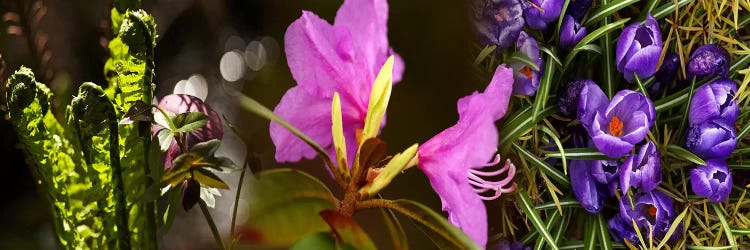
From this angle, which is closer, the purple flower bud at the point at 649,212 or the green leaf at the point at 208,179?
the green leaf at the point at 208,179

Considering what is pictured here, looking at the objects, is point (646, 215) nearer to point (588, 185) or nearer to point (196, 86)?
point (588, 185)

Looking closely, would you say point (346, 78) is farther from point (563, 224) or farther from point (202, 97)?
point (563, 224)

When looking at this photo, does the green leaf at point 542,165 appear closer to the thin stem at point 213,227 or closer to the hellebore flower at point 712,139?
the hellebore flower at point 712,139

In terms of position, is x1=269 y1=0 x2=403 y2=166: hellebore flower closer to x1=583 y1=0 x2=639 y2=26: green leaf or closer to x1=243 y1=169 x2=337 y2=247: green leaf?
x1=243 y1=169 x2=337 y2=247: green leaf

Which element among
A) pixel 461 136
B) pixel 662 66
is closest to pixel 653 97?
pixel 662 66

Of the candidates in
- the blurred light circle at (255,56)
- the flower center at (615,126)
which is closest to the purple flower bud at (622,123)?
the flower center at (615,126)

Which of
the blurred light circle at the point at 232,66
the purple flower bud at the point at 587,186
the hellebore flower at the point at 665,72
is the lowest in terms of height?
the purple flower bud at the point at 587,186

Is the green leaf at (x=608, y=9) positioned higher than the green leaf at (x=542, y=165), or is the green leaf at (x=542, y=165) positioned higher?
the green leaf at (x=608, y=9)
